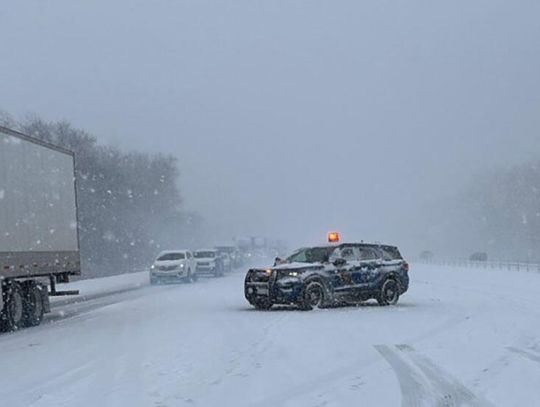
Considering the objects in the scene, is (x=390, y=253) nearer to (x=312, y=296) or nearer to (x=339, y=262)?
(x=339, y=262)

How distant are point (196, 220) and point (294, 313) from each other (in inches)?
4911

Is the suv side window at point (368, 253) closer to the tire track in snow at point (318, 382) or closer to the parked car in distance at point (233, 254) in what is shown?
the tire track in snow at point (318, 382)

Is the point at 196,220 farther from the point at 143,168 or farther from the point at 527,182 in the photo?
the point at 527,182

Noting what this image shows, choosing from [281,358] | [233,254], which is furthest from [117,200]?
[281,358]

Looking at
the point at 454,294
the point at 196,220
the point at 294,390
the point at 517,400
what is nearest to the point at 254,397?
the point at 294,390

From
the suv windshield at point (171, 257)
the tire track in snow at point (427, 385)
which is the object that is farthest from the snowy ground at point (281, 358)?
the suv windshield at point (171, 257)

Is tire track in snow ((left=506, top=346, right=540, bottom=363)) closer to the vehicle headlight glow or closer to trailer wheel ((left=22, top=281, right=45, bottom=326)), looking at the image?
the vehicle headlight glow

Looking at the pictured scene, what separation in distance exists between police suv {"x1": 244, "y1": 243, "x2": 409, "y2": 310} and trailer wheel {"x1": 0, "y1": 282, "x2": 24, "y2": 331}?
567 cm

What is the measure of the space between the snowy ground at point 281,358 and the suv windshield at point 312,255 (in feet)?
4.84

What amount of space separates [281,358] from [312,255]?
10.1m

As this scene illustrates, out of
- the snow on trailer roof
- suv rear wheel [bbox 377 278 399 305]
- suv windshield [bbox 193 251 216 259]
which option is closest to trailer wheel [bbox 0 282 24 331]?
the snow on trailer roof

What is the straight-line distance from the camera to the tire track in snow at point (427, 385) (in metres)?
8.38

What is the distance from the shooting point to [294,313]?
1980 centimetres

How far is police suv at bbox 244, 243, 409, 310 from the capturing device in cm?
2062
